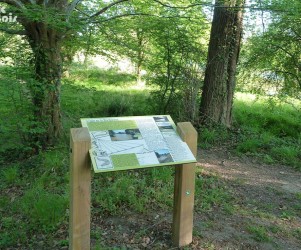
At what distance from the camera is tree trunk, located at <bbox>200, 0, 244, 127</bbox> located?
25.3 feet

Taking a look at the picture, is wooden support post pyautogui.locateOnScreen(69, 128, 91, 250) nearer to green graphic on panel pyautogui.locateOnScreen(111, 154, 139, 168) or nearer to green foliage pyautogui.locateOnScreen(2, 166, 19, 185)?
green graphic on panel pyautogui.locateOnScreen(111, 154, 139, 168)

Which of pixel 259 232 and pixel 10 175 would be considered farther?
pixel 10 175

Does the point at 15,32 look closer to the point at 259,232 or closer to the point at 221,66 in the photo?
the point at 221,66

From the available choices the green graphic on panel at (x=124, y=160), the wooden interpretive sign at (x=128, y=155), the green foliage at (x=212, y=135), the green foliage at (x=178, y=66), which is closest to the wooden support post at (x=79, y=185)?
the wooden interpretive sign at (x=128, y=155)

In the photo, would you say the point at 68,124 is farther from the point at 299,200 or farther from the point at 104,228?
the point at 299,200

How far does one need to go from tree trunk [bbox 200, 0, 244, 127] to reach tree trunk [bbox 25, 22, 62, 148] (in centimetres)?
341

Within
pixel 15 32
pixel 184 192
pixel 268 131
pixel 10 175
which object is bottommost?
pixel 10 175

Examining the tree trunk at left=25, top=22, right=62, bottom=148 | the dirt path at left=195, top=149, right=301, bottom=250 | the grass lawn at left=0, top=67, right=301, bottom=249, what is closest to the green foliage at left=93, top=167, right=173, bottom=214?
the grass lawn at left=0, top=67, right=301, bottom=249

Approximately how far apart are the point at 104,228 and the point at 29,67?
11.4 ft

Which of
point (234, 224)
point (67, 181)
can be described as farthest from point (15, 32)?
point (234, 224)

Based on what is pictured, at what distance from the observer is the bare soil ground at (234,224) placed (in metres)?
3.48

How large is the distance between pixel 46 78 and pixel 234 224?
4.15 metres

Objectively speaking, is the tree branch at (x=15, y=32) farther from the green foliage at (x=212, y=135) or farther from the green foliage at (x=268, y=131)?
the green foliage at (x=268, y=131)

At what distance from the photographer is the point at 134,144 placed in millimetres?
2992
